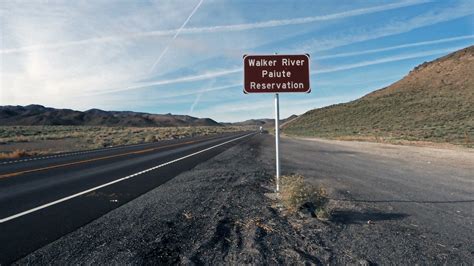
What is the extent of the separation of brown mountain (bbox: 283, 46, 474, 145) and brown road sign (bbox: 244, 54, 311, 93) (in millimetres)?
35461

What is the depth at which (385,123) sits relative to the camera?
197ft

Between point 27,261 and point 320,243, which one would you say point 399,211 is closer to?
point 320,243

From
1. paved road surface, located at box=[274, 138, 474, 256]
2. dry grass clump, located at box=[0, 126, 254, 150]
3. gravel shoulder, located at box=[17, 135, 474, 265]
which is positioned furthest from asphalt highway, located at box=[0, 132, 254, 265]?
dry grass clump, located at box=[0, 126, 254, 150]

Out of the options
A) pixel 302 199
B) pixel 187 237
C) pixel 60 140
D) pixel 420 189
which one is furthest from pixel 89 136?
pixel 187 237

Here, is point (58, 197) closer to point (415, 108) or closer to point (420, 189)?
point (420, 189)

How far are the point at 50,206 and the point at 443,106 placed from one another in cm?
6397

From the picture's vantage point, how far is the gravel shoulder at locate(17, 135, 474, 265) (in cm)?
486

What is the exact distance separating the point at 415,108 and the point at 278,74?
64.2 m

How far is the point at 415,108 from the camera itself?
65625mm

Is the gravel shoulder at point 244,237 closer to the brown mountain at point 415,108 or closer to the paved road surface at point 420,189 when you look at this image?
the paved road surface at point 420,189

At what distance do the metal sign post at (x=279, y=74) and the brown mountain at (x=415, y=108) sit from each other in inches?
1396

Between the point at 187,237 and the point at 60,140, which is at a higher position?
the point at 187,237

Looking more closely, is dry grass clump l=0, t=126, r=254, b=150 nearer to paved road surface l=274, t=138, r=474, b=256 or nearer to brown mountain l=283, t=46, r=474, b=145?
brown mountain l=283, t=46, r=474, b=145

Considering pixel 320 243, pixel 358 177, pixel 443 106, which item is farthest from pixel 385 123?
pixel 320 243
